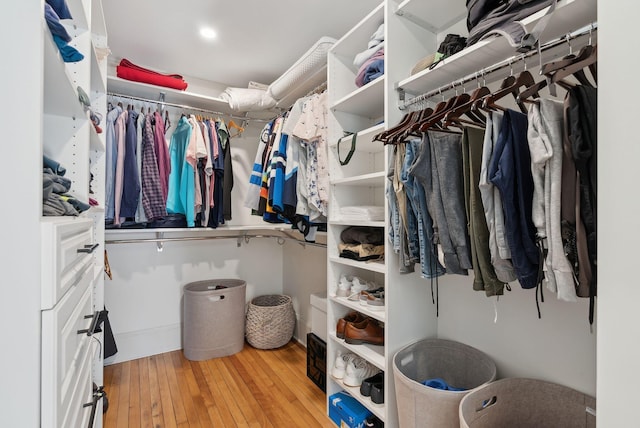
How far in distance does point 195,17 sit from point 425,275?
76.2 inches

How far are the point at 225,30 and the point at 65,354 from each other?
195cm

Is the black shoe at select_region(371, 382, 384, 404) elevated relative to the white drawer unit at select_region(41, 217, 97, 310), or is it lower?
lower

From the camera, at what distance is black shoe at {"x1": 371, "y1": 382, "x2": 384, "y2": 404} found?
143 cm

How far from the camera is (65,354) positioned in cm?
69

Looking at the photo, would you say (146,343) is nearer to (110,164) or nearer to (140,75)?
(110,164)

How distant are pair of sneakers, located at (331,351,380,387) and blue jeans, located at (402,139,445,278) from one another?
77 centimetres

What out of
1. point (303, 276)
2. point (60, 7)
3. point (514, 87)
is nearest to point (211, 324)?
point (303, 276)

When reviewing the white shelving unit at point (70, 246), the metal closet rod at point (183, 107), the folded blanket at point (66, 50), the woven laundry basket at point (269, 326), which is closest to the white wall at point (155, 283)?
the woven laundry basket at point (269, 326)

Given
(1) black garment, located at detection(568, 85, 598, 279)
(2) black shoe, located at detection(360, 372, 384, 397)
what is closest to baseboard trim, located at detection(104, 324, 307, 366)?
(2) black shoe, located at detection(360, 372, 384, 397)

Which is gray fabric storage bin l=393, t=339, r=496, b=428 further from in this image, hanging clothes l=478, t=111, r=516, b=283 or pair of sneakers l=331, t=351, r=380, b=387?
hanging clothes l=478, t=111, r=516, b=283

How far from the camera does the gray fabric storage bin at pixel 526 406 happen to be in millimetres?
1065
